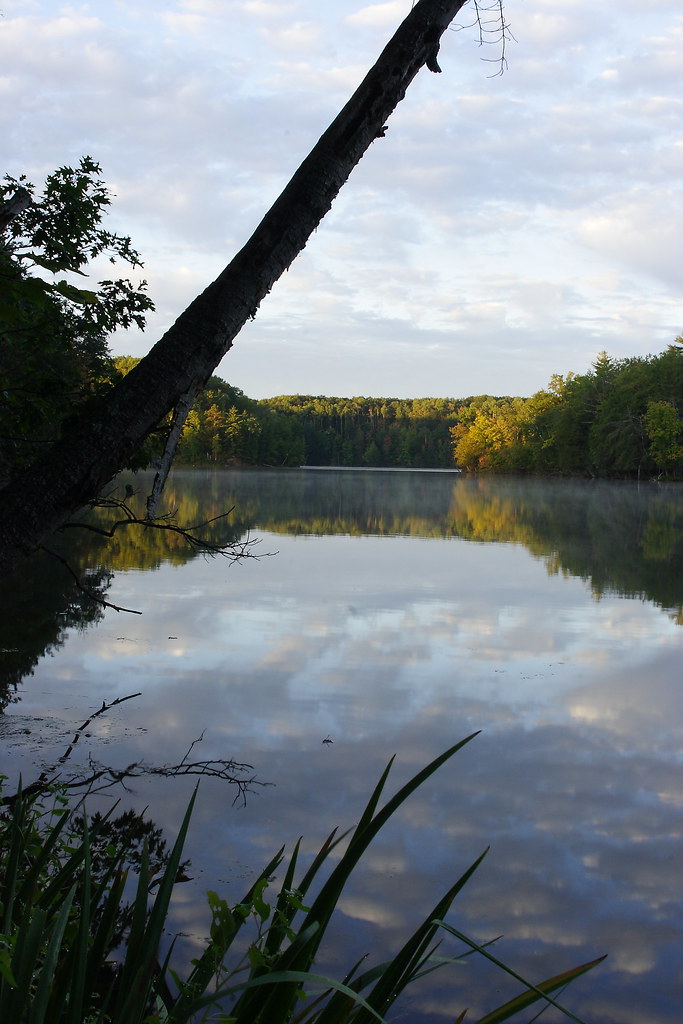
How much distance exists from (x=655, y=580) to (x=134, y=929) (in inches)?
456

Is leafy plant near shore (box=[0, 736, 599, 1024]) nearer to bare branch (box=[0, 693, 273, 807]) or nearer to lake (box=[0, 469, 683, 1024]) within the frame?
lake (box=[0, 469, 683, 1024])

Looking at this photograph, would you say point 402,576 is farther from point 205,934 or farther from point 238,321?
point 238,321

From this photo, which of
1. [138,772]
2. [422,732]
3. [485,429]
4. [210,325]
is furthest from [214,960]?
[485,429]

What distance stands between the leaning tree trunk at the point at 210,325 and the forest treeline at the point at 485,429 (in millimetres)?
25930

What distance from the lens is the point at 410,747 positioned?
5152 millimetres

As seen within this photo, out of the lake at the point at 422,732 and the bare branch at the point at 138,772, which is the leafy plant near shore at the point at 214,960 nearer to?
the lake at the point at 422,732

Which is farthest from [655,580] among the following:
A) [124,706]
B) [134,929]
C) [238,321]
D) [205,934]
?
[134,929]

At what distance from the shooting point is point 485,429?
85.6m

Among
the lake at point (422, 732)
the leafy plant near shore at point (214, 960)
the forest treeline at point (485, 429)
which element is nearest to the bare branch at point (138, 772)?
the lake at point (422, 732)

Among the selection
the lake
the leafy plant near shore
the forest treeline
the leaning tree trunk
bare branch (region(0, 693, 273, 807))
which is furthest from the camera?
the forest treeline

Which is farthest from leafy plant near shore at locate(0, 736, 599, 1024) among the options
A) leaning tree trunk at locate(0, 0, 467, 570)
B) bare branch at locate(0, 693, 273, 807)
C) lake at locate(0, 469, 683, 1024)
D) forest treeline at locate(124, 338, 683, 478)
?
forest treeline at locate(124, 338, 683, 478)

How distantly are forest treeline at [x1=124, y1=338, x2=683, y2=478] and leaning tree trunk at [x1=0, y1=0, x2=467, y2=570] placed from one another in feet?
85.1

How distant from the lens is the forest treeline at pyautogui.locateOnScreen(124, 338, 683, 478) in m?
61.1

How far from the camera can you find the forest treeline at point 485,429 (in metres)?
61.1
